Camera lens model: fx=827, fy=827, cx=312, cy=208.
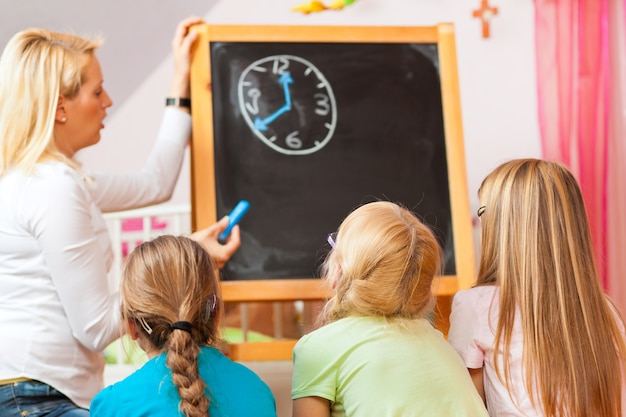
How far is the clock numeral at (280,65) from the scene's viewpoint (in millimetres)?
1952

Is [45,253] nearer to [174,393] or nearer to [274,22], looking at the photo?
[174,393]

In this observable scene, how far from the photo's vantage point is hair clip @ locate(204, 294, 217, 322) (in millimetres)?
1220

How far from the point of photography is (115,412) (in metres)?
1.13

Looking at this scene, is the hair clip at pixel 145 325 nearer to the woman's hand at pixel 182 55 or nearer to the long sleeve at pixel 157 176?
the long sleeve at pixel 157 176

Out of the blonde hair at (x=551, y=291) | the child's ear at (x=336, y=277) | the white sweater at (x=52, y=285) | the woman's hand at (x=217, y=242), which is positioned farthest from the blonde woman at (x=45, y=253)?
the blonde hair at (x=551, y=291)

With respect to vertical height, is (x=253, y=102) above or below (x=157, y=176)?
above

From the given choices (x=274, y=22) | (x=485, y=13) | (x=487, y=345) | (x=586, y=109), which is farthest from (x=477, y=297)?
(x=274, y=22)

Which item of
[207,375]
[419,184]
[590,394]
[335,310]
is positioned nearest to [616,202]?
[419,184]

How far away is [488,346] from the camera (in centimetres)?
135

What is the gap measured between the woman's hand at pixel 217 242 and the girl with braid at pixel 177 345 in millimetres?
472

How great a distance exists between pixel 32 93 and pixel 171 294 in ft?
1.98

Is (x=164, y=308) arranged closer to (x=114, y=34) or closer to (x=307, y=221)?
(x=307, y=221)

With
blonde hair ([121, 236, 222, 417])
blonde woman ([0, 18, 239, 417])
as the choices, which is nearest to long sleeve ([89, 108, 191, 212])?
blonde woman ([0, 18, 239, 417])

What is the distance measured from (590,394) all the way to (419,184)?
74 centimetres
